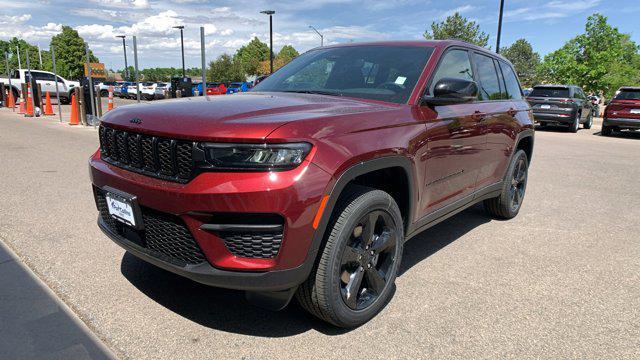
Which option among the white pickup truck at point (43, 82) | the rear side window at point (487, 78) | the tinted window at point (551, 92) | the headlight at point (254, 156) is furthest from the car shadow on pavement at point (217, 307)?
the white pickup truck at point (43, 82)

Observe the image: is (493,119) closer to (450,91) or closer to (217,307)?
(450,91)

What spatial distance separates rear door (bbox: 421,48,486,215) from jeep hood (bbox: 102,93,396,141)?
0.45m

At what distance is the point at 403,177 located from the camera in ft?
9.75

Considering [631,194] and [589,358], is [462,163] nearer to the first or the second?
[589,358]

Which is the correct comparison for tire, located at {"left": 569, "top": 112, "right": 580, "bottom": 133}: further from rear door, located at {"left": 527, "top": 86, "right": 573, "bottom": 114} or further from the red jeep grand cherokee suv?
the red jeep grand cherokee suv

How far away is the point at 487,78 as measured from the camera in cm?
445

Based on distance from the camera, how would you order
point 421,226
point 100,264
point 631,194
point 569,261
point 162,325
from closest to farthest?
point 162,325 < point 421,226 < point 100,264 < point 569,261 < point 631,194

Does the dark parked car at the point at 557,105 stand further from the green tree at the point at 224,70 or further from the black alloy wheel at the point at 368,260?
the green tree at the point at 224,70

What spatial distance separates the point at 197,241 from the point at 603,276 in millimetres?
3140

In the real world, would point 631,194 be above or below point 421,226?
below

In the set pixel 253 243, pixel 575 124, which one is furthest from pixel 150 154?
pixel 575 124

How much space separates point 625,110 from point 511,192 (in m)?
12.8

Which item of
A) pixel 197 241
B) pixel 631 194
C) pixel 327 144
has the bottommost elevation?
pixel 631 194

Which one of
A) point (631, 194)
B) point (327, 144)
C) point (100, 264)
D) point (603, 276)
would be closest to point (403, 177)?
point (327, 144)
